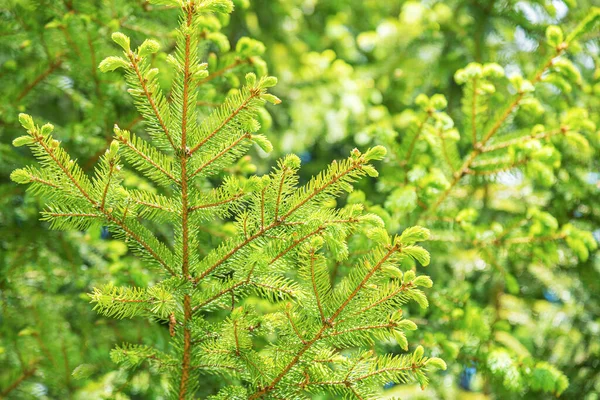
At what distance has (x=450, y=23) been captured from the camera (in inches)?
143

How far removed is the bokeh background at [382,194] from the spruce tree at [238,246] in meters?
0.65

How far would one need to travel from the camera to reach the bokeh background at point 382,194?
8.30 feet

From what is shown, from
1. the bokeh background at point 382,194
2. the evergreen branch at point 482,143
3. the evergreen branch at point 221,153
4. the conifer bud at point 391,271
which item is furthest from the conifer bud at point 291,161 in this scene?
the evergreen branch at point 482,143

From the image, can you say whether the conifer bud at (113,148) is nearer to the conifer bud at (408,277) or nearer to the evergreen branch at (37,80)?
the conifer bud at (408,277)

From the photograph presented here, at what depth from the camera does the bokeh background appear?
8.30 ft

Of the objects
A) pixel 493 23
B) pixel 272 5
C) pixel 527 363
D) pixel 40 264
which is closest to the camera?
pixel 527 363

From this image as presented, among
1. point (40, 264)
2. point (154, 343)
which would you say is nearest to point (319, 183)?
point (154, 343)

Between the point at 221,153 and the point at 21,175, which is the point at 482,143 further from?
the point at 21,175

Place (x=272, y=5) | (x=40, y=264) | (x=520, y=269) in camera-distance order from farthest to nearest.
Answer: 1. (x=272, y=5)
2. (x=520, y=269)
3. (x=40, y=264)

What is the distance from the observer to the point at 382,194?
3537mm

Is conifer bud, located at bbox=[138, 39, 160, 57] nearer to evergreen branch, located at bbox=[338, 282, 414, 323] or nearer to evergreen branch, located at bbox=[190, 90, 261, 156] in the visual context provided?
evergreen branch, located at bbox=[190, 90, 261, 156]

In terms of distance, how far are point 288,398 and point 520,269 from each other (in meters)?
2.52

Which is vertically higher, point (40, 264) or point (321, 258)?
point (321, 258)

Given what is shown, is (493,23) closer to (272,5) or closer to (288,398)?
(272,5)
